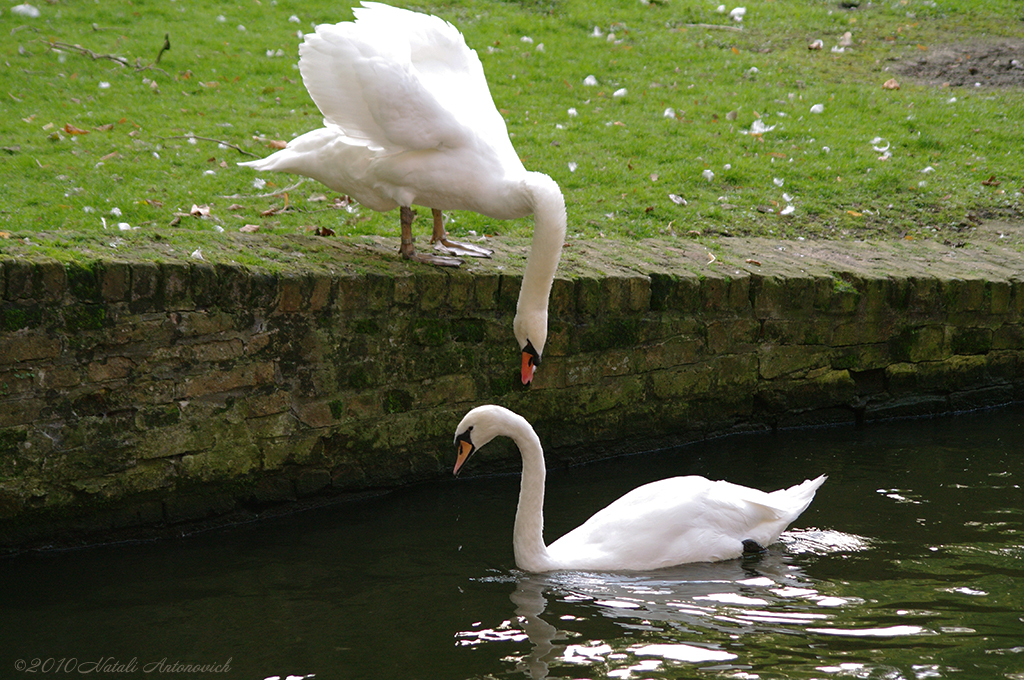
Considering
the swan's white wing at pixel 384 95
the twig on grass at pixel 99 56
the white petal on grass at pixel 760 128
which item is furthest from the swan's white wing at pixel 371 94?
the twig on grass at pixel 99 56

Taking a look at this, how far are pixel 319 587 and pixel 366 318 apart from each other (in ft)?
5.31

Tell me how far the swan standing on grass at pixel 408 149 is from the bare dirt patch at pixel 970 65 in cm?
962

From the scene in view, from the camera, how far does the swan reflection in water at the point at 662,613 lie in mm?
3506

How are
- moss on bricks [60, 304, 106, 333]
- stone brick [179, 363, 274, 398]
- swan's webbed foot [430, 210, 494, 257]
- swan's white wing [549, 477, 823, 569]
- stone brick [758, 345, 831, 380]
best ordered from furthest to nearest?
stone brick [758, 345, 831, 380]
swan's webbed foot [430, 210, 494, 257]
stone brick [179, 363, 274, 398]
swan's white wing [549, 477, 823, 569]
moss on bricks [60, 304, 106, 333]

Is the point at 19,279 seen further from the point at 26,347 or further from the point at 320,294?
the point at 320,294

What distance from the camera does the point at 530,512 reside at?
4426 millimetres

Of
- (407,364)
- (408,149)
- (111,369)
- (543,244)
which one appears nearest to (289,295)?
(407,364)

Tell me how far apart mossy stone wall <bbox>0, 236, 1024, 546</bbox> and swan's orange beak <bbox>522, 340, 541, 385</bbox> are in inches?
18.9

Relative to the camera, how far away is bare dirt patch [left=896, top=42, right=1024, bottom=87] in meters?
12.9

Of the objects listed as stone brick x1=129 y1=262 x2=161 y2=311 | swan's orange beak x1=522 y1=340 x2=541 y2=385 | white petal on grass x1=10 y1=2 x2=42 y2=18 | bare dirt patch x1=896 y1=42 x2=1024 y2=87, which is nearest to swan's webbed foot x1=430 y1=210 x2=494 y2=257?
swan's orange beak x1=522 y1=340 x2=541 y2=385

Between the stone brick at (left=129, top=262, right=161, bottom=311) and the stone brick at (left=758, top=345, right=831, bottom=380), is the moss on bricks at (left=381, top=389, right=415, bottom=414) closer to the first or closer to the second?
the stone brick at (left=129, top=262, right=161, bottom=311)

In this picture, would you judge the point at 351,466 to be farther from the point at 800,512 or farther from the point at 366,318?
the point at 800,512

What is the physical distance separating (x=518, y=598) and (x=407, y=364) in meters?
1.76

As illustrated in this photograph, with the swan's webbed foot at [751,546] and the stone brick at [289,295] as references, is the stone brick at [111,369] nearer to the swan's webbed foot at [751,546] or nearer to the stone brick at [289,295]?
the stone brick at [289,295]
